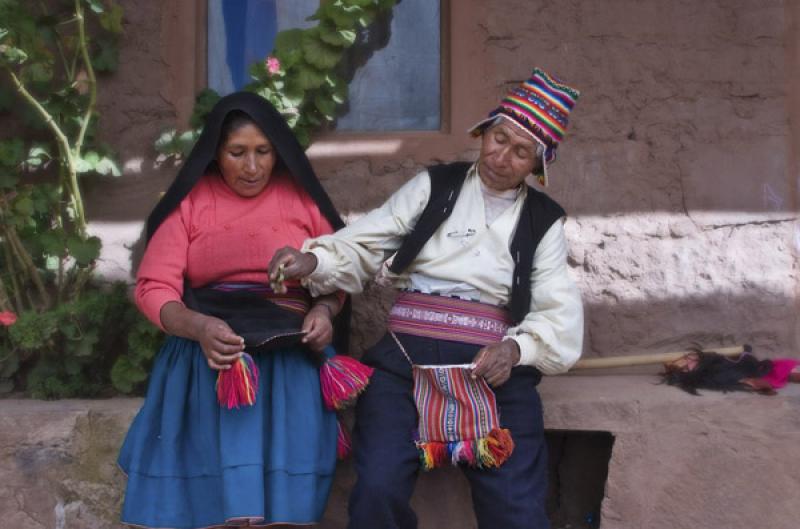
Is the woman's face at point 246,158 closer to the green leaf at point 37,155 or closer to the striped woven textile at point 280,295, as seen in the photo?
the striped woven textile at point 280,295

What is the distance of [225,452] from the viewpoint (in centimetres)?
304

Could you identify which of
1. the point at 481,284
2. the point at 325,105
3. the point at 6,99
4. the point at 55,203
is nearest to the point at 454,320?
the point at 481,284

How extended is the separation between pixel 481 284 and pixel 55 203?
1.64 meters

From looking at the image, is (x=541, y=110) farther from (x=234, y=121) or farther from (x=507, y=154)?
(x=234, y=121)

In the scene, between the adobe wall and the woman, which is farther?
the adobe wall

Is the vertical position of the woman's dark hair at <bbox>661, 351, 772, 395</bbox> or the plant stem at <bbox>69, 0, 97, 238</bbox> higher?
the plant stem at <bbox>69, 0, 97, 238</bbox>

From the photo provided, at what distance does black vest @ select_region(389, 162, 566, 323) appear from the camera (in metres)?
3.24

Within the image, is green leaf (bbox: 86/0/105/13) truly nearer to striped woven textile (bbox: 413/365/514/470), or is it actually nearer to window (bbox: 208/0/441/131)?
window (bbox: 208/0/441/131)

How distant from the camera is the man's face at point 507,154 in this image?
3.22 metres

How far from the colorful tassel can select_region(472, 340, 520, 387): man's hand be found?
2.08ft

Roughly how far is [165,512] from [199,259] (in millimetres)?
757

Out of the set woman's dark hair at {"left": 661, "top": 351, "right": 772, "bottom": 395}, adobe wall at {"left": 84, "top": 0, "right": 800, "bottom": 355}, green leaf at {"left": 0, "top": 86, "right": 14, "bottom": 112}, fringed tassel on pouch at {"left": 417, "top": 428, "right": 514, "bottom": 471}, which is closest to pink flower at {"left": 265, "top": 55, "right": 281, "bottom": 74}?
adobe wall at {"left": 84, "top": 0, "right": 800, "bottom": 355}

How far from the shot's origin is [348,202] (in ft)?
13.1

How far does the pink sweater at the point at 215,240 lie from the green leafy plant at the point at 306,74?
0.58m
